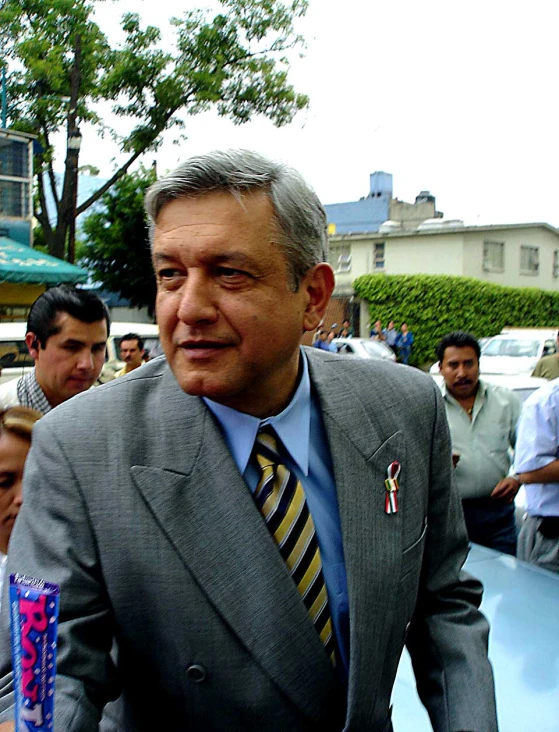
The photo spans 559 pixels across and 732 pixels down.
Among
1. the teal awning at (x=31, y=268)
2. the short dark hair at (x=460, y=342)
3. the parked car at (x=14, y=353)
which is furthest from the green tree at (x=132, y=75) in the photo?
the short dark hair at (x=460, y=342)

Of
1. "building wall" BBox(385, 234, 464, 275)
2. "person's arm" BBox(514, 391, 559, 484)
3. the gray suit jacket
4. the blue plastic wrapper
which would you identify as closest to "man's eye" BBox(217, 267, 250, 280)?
the gray suit jacket

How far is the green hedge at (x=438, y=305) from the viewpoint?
26812 millimetres

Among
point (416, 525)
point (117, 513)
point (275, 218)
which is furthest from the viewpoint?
point (416, 525)

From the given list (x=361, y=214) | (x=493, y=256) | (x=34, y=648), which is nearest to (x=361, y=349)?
(x=493, y=256)

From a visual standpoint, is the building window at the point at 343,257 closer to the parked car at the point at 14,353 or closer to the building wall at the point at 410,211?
the building wall at the point at 410,211

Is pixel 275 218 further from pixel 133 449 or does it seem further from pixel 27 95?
pixel 27 95

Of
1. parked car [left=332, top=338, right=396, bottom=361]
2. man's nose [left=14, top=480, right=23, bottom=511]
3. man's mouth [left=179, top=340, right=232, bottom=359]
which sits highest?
man's mouth [left=179, top=340, right=232, bottom=359]

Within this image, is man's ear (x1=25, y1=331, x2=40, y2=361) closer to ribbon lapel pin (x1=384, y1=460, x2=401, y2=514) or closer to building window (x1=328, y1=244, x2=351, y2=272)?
ribbon lapel pin (x1=384, y1=460, x2=401, y2=514)

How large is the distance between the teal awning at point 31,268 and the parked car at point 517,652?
1260cm

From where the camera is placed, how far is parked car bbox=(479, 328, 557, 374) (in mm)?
13398

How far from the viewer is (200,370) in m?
1.37

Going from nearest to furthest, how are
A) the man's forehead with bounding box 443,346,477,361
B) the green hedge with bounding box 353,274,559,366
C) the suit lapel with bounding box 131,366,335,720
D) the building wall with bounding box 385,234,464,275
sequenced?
the suit lapel with bounding box 131,366,335,720 → the man's forehead with bounding box 443,346,477,361 → the green hedge with bounding box 353,274,559,366 → the building wall with bounding box 385,234,464,275

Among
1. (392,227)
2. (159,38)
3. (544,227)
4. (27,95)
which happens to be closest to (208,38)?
(159,38)

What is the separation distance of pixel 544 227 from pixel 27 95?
80.0ft
